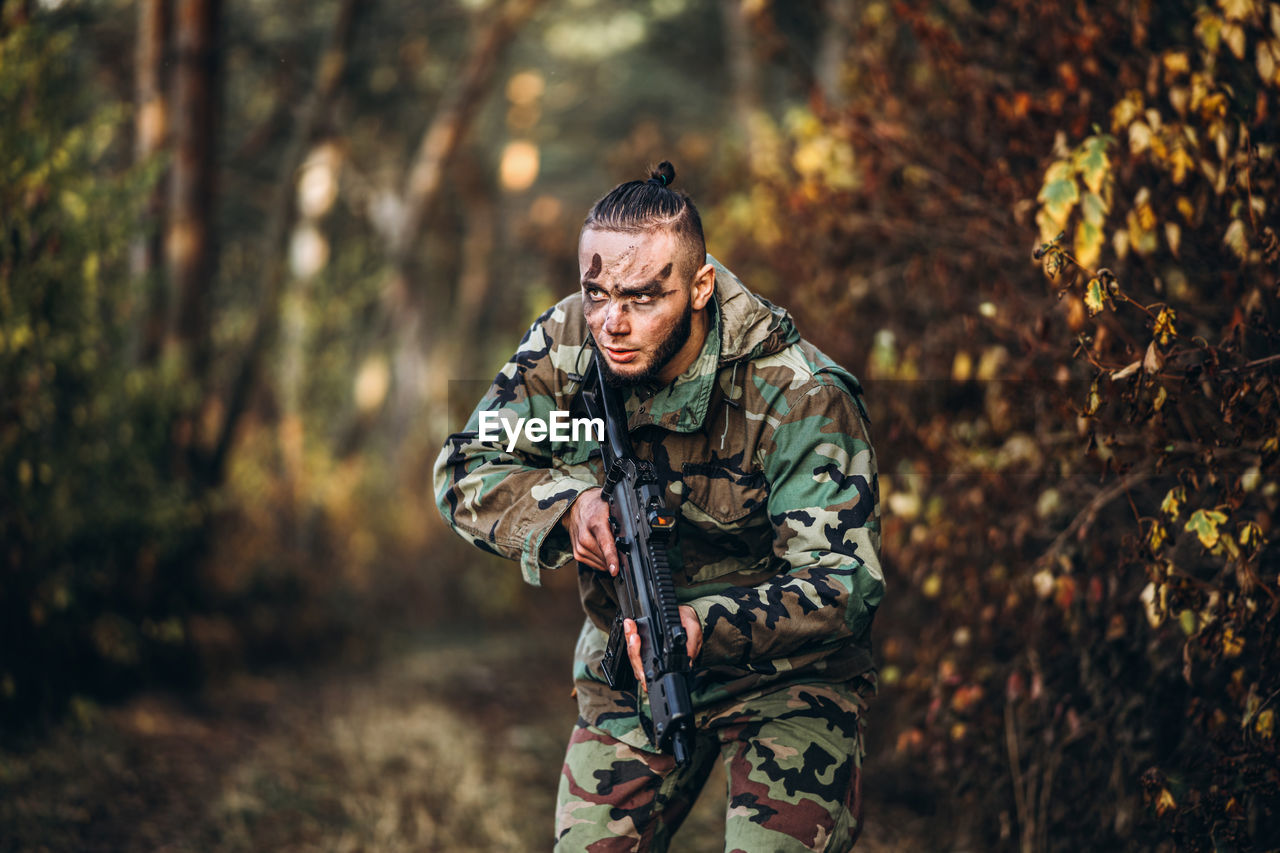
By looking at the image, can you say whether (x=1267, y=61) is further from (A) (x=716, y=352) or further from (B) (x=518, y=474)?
(B) (x=518, y=474)

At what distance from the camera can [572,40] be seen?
12.6m

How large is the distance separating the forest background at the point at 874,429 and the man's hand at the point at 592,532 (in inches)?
46.0

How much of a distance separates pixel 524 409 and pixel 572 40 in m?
11.0

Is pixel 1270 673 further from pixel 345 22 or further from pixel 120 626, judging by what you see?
pixel 345 22

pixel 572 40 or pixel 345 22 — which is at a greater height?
pixel 572 40

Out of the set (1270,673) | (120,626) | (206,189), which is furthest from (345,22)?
(1270,673)

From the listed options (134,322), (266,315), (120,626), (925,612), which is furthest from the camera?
(266,315)

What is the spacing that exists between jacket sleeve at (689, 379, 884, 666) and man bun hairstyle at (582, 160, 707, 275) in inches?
14.9

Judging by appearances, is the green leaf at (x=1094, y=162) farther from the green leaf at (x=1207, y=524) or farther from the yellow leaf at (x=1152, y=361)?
the green leaf at (x=1207, y=524)

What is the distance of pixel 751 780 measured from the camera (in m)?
2.26

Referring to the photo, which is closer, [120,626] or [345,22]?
[120,626]

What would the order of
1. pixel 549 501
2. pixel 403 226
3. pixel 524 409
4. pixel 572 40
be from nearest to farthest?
pixel 549 501
pixel 524 409
pixel 403 226
pixel 572 40

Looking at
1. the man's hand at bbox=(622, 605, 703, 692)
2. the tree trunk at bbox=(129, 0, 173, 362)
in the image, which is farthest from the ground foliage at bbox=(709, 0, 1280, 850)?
the tree trunk at bbox=(129, 0, 173, 362)

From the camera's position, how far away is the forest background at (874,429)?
3.00m
